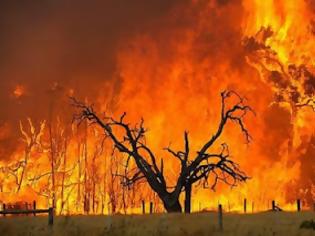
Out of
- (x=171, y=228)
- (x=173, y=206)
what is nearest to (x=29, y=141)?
(x=173, y=206)

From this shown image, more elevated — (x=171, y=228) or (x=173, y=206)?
(x=173, y=206)

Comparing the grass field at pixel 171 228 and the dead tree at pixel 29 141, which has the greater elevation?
the dead tree at pixel 29 141

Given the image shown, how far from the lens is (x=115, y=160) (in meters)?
64.6

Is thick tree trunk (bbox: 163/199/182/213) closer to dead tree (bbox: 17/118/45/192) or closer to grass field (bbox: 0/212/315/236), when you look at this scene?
grass field (bbox: 0/212/315/236)

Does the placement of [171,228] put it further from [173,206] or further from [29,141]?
[29,141]

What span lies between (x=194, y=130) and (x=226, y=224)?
32.6m

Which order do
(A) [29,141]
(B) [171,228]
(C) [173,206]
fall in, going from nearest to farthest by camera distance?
(B) [171,228]
(C) [173,206]
(A) [29,141]

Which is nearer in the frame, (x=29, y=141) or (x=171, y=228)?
(x=171, y=228)

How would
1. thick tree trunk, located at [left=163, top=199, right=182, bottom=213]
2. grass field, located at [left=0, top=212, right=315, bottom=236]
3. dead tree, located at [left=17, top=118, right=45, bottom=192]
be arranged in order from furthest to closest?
dead tree, located at [left=17, top=118, right=45, bottom=192] → thick tree trunk, located at [left=163, top=199, right=182, bottom=213] → grass field, located at [left=0, top=212, right=315, bottom=236]

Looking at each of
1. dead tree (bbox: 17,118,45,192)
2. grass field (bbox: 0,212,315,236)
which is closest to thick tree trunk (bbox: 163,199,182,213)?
grass field (bbox: 0,212,315,236)

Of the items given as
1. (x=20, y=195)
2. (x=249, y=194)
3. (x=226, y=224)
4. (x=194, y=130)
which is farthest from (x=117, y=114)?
(x=226, y=224)

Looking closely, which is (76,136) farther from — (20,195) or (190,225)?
(190,225)

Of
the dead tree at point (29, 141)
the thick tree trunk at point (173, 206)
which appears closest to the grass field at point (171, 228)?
the thick tree trunk at point (173, 206)

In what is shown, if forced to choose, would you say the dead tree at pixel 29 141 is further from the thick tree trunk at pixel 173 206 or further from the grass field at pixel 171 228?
the grass field at pixel 171 228
